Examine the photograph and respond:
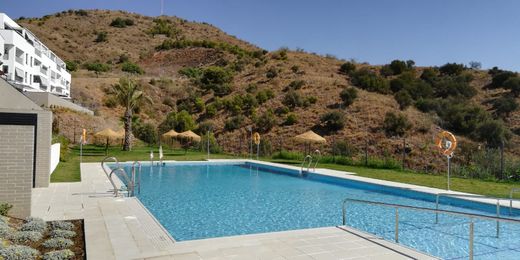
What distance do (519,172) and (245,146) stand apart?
62.8 feet

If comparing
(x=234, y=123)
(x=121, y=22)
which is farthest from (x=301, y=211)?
(x=121, y=22)

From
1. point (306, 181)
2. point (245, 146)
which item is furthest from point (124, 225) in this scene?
point (245, 146)

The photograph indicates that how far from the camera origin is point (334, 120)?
31141 millimetres

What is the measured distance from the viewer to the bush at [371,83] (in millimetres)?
38625

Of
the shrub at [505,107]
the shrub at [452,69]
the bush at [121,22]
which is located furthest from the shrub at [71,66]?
the shrub at [505,107]

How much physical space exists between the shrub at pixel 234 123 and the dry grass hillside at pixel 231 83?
0.27 metres

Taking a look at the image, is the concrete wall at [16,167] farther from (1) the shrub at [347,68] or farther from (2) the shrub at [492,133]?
(1) the shrub at [347,68]

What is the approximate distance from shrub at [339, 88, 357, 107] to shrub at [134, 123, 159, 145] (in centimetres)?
1690

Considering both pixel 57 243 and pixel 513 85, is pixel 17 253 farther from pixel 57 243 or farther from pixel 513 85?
pixel 513 85

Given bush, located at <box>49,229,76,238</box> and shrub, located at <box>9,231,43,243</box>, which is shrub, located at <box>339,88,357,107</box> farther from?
shrub, located at <box>9,231,43,243</box>

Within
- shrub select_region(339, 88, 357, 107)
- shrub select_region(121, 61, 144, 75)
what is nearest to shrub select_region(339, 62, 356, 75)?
shrub select_region(339, 88, 357, 107)

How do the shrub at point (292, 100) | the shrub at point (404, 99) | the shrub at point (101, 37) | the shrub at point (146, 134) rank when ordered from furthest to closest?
1. the shrub at point (101, 37)
2. the shrub at point (292, 100)
3. the shrub at point (404, 99)
4. the shrub at point (146, 134)

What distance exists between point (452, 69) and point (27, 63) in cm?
4412

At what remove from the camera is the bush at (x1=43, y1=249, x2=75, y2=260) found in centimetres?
473
